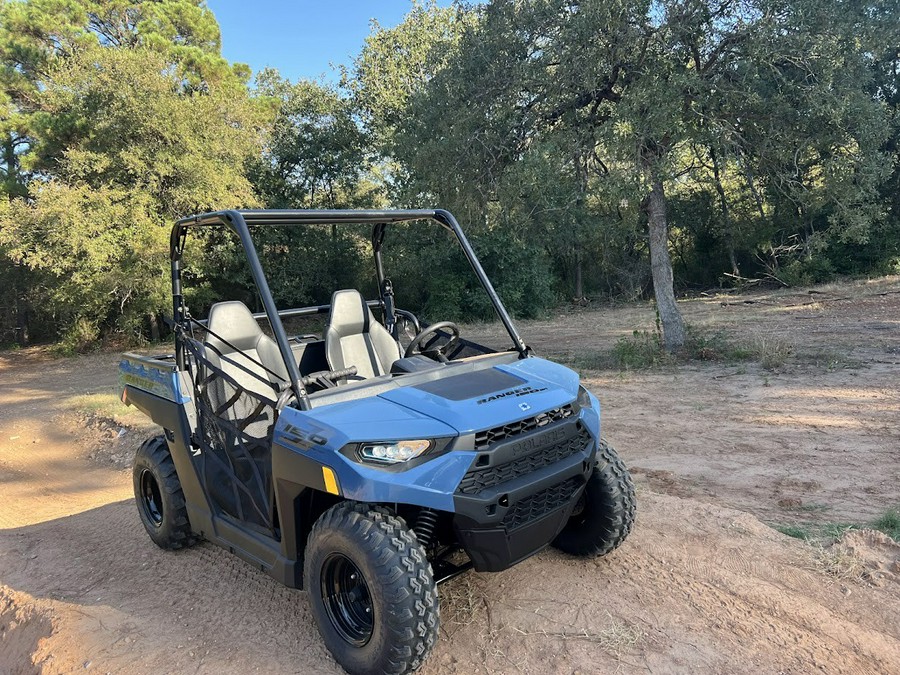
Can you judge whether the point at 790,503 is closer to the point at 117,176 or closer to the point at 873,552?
the point at 873,552

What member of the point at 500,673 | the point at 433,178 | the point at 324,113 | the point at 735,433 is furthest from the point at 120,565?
the point at 324,113

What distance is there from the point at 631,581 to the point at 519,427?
1.25 m

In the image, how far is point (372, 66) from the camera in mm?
22547

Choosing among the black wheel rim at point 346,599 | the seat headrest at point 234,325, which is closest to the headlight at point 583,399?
the black wheel rim at point 346,599

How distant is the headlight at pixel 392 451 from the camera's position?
8.27 feet

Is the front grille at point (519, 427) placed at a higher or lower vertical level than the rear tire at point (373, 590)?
higher

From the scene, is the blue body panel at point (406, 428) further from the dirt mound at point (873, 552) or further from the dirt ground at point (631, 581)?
the dirt mound at point (873, 552)

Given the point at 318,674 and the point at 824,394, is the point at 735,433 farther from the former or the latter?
the point at 318,674

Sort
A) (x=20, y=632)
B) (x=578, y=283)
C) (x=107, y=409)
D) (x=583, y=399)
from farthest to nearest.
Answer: (x=578, y=283), (x=107, y=409), (x=20, y=632), (x=583, y=399)

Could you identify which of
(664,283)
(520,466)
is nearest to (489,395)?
(520,466)

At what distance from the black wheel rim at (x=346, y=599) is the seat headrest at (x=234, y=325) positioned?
1.81m

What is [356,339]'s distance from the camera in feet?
14.7

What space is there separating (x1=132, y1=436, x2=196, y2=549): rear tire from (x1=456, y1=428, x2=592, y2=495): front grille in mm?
2330

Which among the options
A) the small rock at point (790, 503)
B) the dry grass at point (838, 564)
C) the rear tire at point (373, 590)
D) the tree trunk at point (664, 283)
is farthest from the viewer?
the tree trunk at point (664, 283)
